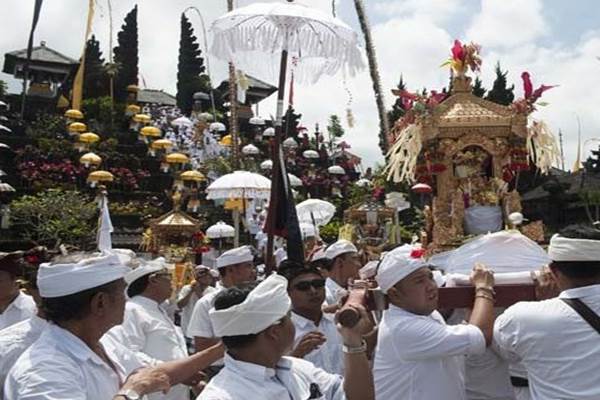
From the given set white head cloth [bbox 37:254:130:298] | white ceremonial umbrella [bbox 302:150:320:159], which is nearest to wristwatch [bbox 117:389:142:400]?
white head cloth [bbox 37:254:130:298]

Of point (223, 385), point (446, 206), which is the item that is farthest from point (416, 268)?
point (446, 206)

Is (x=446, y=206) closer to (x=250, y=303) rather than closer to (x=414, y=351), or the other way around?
(x=414, y=351)

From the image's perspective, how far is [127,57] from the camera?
48625mm

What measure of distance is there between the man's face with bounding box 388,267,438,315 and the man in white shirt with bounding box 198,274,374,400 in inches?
37.4

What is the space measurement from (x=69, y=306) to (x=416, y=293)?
1660 millimetres

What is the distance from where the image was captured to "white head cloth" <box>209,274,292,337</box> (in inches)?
97.9

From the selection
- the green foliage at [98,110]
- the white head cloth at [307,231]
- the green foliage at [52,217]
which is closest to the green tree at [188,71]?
the green foliage at [98,110]

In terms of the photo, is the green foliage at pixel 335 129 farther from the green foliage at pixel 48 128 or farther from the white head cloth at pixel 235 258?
the white head cloth at pixel 235 258

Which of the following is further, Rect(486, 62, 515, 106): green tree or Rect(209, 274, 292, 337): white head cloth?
Rect(486, 62, 515, 106): green tree

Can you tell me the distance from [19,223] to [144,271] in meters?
21.4

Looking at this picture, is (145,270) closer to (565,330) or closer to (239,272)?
(239,272)

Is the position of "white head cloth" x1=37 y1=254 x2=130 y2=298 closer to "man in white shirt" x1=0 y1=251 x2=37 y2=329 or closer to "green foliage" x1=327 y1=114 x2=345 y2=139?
"man in white shirt" x1=0 y1=251 x2=37 y2=329

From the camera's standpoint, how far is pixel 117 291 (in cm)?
274

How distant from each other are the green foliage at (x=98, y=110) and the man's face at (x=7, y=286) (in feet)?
109
